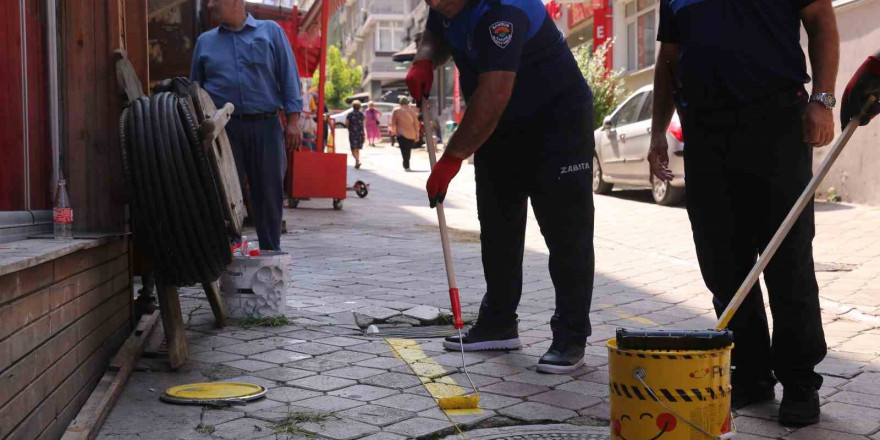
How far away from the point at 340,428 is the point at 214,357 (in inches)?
50.3

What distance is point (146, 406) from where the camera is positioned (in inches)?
146

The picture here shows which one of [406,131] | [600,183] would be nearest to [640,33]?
[406,131]

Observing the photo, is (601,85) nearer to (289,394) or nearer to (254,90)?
(254,90)

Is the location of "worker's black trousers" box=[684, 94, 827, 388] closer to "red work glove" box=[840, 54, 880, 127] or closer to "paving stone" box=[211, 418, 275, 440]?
"red work glove" box=[840, 54, 880, 127]

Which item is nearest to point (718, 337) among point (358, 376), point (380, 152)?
point (358, 376)

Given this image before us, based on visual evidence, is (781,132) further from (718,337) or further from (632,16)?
(632,16)

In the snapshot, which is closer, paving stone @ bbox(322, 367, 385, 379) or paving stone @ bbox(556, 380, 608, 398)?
paving stone @ bbox(556, 380, 608, 398)

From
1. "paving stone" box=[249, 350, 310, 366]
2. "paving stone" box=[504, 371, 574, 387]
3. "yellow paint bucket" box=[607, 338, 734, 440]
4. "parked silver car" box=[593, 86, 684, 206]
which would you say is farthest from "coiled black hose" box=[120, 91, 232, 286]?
"parked silver car" box=[593, 86, 684, 206]

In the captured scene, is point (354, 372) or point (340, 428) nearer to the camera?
point (340, 428)

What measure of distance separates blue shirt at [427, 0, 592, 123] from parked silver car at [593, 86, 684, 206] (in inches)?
321

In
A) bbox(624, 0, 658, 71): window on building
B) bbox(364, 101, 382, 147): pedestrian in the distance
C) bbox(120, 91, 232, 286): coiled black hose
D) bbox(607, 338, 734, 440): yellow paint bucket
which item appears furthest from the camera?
bbox(364, 101, 382, 147): pedestrian in the distance

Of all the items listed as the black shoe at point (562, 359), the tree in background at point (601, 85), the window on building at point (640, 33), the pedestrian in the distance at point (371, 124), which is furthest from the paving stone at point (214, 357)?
the pedestrian in the distance at point (371, 124)

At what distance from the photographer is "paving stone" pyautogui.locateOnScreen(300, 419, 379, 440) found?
11.1 feet

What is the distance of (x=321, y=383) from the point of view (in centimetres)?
412
